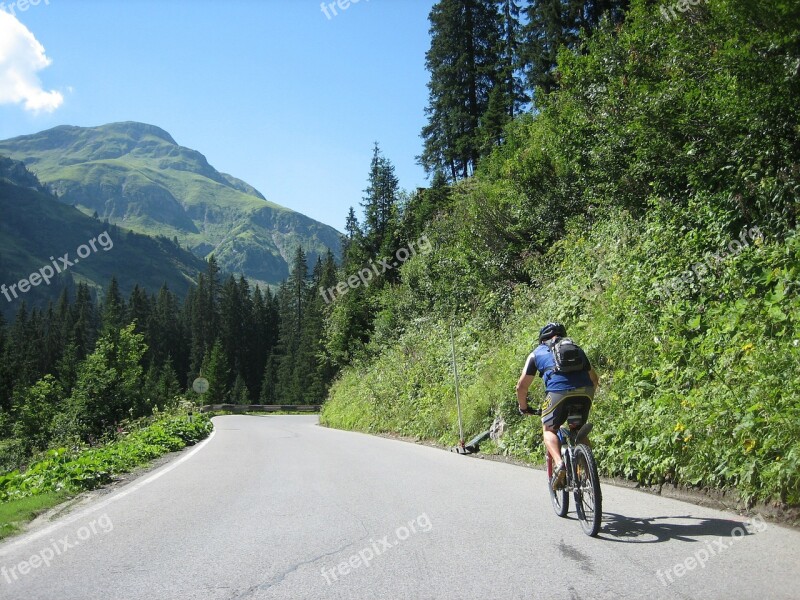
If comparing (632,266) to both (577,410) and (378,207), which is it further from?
(378,207)

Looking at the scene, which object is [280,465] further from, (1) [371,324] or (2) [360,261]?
(2) [360,261]

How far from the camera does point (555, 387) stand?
562 cm

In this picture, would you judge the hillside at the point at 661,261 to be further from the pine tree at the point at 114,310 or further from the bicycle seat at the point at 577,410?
the pine tree at the point at 114,310

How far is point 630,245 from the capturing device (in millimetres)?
12664

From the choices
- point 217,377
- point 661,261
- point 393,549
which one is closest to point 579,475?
point 393,549

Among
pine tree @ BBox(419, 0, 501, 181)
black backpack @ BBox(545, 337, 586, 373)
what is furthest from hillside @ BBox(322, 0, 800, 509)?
pine tree @ BBox(419, 0, 501, 181)

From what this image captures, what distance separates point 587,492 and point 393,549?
5.90ft

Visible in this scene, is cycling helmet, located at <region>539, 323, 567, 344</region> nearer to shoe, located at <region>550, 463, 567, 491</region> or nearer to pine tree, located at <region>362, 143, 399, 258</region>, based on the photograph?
shoe, located at <region>550, 463, 567, 491</region>

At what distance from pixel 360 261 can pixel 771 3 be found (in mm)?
32221

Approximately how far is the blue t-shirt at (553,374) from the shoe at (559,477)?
76 cm

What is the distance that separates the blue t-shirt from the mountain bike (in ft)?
0.50

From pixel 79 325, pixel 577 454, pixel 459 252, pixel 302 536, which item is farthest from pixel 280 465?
pixel 79 325

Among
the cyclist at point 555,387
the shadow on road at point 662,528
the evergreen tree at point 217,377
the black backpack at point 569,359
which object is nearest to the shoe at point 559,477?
the cyclist at point 555,387

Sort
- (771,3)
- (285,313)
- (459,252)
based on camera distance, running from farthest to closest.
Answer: (285,313) < (459,252) < (771,3)
